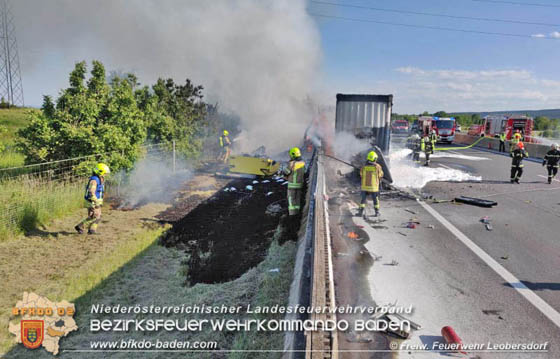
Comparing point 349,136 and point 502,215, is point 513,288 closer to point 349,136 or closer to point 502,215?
point 502,215

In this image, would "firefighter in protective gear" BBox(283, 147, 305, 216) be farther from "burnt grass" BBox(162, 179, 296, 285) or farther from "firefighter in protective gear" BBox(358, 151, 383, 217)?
"firefighter in protective gear" BBox(358, 151, 383, 217)

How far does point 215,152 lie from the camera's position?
17891 mm

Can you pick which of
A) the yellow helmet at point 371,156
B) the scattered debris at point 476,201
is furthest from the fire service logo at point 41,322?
the scattered debris at point 476,201

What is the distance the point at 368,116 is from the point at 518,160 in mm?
5013

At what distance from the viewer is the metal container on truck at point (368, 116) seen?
13.3 m

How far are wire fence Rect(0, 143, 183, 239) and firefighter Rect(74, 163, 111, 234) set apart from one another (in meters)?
0.95

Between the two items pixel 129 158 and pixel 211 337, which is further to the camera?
pixel 129 158

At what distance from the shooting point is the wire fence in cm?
726

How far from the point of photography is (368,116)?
13414mm

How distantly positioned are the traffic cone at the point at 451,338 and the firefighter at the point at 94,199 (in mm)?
6678

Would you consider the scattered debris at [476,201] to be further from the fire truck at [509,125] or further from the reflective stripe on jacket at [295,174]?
the fire truck at [509,125]

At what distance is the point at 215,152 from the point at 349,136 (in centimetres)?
702

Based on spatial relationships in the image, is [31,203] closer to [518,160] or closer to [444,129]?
[518,160]

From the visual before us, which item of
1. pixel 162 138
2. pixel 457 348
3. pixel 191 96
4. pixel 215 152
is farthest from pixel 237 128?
pixel 457 348
